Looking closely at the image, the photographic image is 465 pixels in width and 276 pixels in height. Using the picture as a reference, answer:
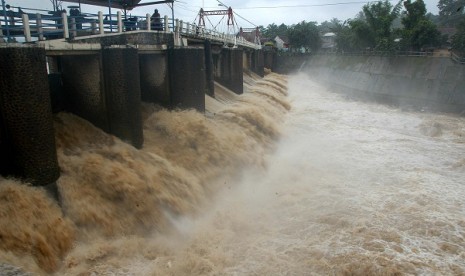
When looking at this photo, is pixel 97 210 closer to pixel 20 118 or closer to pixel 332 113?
pixel 20 118

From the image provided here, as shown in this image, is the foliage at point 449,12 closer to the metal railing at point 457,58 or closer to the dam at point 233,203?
the metal railing at point 457,58

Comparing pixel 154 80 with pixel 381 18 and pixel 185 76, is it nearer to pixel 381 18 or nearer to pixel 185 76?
pixel 185 76

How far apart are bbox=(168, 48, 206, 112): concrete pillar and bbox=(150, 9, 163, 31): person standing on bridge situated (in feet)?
6.43

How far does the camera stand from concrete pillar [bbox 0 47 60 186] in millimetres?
7438

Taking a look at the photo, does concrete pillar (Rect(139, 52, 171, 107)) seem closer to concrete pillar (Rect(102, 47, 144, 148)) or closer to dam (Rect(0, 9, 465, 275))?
dam (Rect(0, 9, 465, 275))

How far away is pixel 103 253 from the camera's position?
744 cm

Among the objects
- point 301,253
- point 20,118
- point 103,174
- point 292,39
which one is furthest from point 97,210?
point 292,39

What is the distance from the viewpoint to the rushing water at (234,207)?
745cm

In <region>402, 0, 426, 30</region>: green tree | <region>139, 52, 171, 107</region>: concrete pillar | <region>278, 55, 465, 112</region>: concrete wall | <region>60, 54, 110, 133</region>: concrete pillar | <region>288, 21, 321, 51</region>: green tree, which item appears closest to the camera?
<region>60, 54, 110, 133</region>: concrete pillar

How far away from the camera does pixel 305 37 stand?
6706 cm

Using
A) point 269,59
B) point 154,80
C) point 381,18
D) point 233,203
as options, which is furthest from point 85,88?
point 269,59

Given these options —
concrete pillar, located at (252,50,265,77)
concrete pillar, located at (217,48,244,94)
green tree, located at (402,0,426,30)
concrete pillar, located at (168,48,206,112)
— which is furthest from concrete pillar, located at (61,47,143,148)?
green tree, located at (402,0,426,30)

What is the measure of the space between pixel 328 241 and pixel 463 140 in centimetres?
1243

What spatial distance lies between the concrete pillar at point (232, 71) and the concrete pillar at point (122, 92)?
46.6 ft
